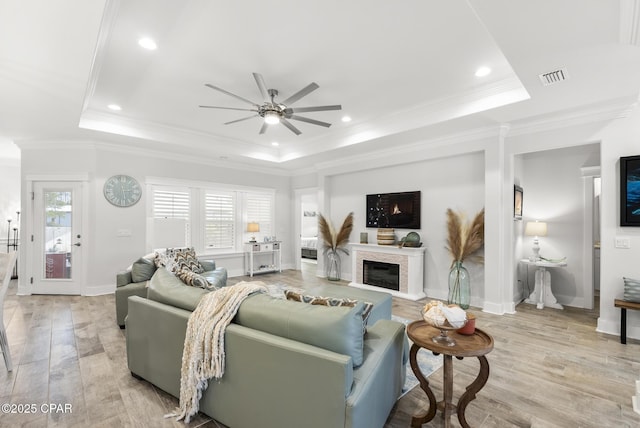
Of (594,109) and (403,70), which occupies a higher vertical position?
(403,70)

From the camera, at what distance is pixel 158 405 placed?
219 cm

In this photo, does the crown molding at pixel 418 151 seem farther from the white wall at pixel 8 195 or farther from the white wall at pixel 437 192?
the white wall at pixel 8 195

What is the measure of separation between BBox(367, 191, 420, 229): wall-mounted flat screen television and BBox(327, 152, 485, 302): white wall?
0.34ft

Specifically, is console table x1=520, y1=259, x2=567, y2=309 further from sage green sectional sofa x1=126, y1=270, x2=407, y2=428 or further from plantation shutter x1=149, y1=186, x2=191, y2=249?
plantation shutter x1=149, y1=186, x2=191, y2=249

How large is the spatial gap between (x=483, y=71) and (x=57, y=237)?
7.15 metres

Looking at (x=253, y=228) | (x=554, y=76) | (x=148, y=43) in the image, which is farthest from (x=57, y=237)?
(x=554, y=76)

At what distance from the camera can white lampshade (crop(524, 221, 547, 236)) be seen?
4660 mm

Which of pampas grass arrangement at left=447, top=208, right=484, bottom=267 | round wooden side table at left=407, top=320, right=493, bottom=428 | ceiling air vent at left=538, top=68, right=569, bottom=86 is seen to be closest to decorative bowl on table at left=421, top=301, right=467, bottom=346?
round wooden side table at left=407, top=320, right=493, bottom=428

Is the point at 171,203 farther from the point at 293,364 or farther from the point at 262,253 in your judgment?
the point at 293,364

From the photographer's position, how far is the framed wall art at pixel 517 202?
14.8 feet

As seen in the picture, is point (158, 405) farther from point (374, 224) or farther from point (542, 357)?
point (374, 224)

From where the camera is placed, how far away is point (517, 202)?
466 cm

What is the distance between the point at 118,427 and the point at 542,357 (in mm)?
3684

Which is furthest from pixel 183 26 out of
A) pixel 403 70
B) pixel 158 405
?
A: pixel 158 405
